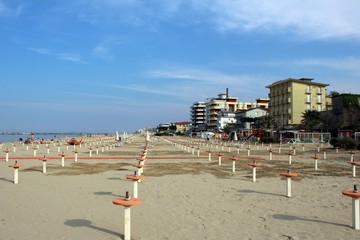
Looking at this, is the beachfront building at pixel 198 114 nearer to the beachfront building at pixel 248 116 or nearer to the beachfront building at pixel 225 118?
the beachfront building at pixel 225 118

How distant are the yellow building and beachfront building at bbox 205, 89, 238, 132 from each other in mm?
52166

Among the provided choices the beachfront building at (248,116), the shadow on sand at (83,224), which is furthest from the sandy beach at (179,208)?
the beachfront building at (248,116)

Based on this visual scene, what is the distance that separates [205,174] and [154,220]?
A: 25.1 ft

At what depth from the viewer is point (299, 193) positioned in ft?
33.8

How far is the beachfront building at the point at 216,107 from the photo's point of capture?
135 m

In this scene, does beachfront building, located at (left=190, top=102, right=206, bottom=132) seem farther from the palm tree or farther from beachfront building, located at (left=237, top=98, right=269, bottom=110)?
the palm tree

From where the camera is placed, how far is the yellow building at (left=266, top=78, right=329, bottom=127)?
7569 centimetres

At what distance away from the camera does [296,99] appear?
75.7 metres

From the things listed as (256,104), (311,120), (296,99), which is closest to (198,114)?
(256,104)

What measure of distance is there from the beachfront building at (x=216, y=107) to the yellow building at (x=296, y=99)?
171 ft

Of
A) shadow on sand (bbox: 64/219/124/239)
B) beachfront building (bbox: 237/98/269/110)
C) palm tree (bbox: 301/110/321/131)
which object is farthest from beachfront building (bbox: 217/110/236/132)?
shadow on sand (bbox: 64/219/124/239)

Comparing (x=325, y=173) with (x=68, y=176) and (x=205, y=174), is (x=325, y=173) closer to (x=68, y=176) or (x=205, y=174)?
(x=205, y=174)

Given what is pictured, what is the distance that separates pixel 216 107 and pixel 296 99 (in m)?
60.1

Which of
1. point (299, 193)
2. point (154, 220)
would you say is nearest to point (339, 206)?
point (299, 193)
